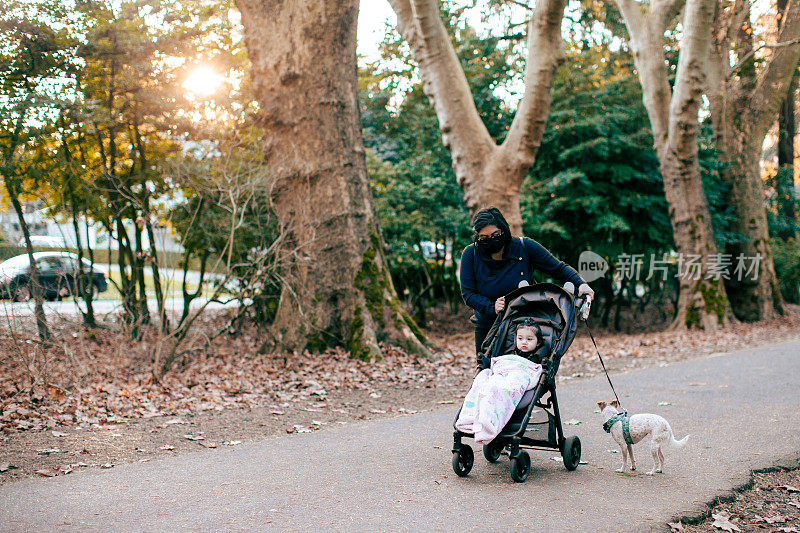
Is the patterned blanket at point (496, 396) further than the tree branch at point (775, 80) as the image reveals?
No

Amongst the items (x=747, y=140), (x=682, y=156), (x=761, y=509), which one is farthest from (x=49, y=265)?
(x=747, y=140)

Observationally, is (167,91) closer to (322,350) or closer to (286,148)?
(286,148)

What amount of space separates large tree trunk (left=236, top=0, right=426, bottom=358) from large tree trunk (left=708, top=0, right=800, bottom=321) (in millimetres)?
12597

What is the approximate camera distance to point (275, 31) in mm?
A: 11133

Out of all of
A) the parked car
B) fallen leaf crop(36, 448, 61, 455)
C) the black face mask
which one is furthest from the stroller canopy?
the parked car

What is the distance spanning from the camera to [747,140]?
19.6 m

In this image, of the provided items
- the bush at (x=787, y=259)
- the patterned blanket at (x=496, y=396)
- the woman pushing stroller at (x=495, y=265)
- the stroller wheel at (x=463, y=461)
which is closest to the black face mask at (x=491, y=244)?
the woman pushing stroller at (x=495, y=265)

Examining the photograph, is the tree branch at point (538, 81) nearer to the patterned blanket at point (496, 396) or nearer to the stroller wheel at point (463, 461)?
the patterned blanket at point (496, 396)

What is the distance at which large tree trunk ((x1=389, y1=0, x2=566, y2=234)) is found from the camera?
1216cm

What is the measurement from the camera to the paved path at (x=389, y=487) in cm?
417

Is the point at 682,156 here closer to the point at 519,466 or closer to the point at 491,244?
the point at 491,244

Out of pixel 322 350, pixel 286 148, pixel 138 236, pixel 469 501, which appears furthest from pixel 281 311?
pixel 469 501

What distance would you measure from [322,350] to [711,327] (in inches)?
414

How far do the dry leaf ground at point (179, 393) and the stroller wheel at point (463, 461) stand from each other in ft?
7.50
